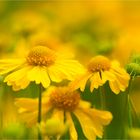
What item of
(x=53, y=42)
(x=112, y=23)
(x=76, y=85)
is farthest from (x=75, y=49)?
(x=76, y=85)

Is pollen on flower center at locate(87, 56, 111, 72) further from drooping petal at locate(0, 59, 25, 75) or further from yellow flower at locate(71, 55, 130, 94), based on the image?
drooping petal at locate(0, 59, 25, 75)

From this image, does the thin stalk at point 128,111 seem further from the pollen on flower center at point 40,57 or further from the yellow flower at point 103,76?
the pollen on flower center at point 40,57

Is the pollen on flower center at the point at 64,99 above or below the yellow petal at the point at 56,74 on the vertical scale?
below

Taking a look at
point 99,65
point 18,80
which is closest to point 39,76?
point 18,80

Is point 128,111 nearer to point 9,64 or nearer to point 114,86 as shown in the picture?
point 114,86

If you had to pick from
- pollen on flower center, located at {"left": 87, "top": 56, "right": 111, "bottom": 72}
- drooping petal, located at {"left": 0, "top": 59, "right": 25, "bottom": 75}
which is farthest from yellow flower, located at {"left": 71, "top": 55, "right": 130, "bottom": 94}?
drooping petal, located at {"left": 0, "top": 59, "right": 25, "bottom": 75}

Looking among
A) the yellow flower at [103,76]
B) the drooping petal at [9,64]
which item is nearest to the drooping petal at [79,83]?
the yellow flower at [103,76]

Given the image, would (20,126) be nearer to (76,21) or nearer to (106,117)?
(106,117)
